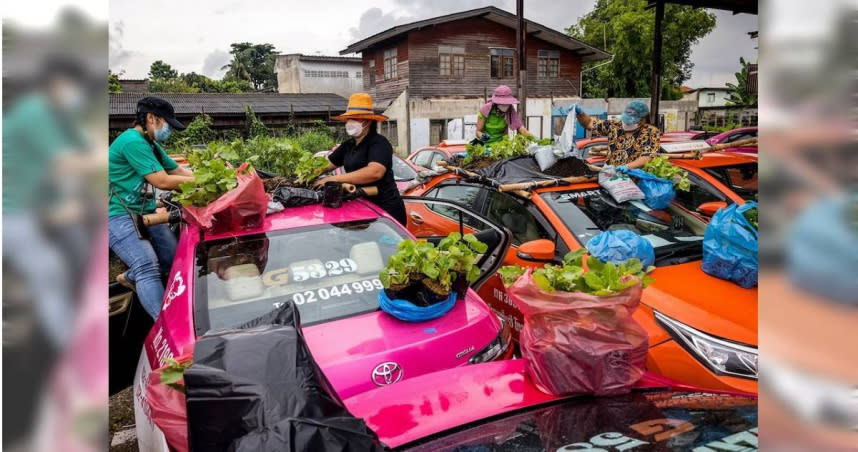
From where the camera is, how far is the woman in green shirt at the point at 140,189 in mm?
3721

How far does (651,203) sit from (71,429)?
4675mm

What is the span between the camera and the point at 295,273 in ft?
10.8

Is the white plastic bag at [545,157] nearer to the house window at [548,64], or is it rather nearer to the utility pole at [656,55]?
the utility pole at [656,55]

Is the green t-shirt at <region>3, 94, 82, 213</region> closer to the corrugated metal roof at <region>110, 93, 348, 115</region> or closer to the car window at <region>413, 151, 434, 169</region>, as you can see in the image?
the car window at <region>413, 151, 434, 169</region>

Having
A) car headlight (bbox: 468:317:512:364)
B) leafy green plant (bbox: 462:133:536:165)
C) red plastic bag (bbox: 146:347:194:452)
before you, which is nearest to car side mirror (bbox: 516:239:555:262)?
car headlight (bbox: 468:317:512:364)

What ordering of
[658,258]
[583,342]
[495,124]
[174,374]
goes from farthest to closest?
1. [495,124]
2. [658,258]
3. [583,342]
4. [174,374]

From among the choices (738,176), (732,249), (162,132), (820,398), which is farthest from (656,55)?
(820,398)

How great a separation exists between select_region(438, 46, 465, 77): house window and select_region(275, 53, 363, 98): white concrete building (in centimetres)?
1421

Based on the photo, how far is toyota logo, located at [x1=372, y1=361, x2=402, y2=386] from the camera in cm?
266

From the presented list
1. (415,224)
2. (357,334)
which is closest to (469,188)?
(415,224)

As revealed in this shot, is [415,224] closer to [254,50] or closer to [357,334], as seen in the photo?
[357,334]

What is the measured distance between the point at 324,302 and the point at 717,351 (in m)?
2.20

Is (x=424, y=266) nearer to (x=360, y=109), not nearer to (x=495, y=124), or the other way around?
(x=360, y=109)

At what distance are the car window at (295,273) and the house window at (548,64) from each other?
88.9 ft
